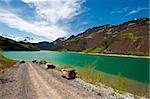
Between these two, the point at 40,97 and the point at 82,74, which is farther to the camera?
the point at 82,74

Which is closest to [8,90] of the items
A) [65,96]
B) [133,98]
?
[65,96]

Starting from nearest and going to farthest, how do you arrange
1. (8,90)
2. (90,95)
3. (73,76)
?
1. (90,95)
2. (8,90)
3. (73,76)

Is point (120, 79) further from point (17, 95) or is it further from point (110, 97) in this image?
point (17, 95)

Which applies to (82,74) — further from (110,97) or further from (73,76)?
(110,97)

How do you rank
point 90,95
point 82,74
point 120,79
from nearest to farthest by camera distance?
point 90,95 < point 120,79 < point 82,74

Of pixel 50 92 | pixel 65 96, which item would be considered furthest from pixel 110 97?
pixel 50 92

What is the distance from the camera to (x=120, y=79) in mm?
33500

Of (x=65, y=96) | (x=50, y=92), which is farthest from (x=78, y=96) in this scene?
(x=50, y=92)

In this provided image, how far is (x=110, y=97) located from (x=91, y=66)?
1917 centimetres

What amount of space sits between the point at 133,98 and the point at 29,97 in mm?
10643

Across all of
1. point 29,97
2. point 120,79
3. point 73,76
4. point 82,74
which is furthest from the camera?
point 82,74

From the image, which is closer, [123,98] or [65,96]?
[65,96]

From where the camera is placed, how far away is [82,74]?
41.2 meters

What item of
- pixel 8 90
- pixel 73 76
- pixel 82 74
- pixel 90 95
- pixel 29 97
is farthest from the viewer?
pixel 82 74
